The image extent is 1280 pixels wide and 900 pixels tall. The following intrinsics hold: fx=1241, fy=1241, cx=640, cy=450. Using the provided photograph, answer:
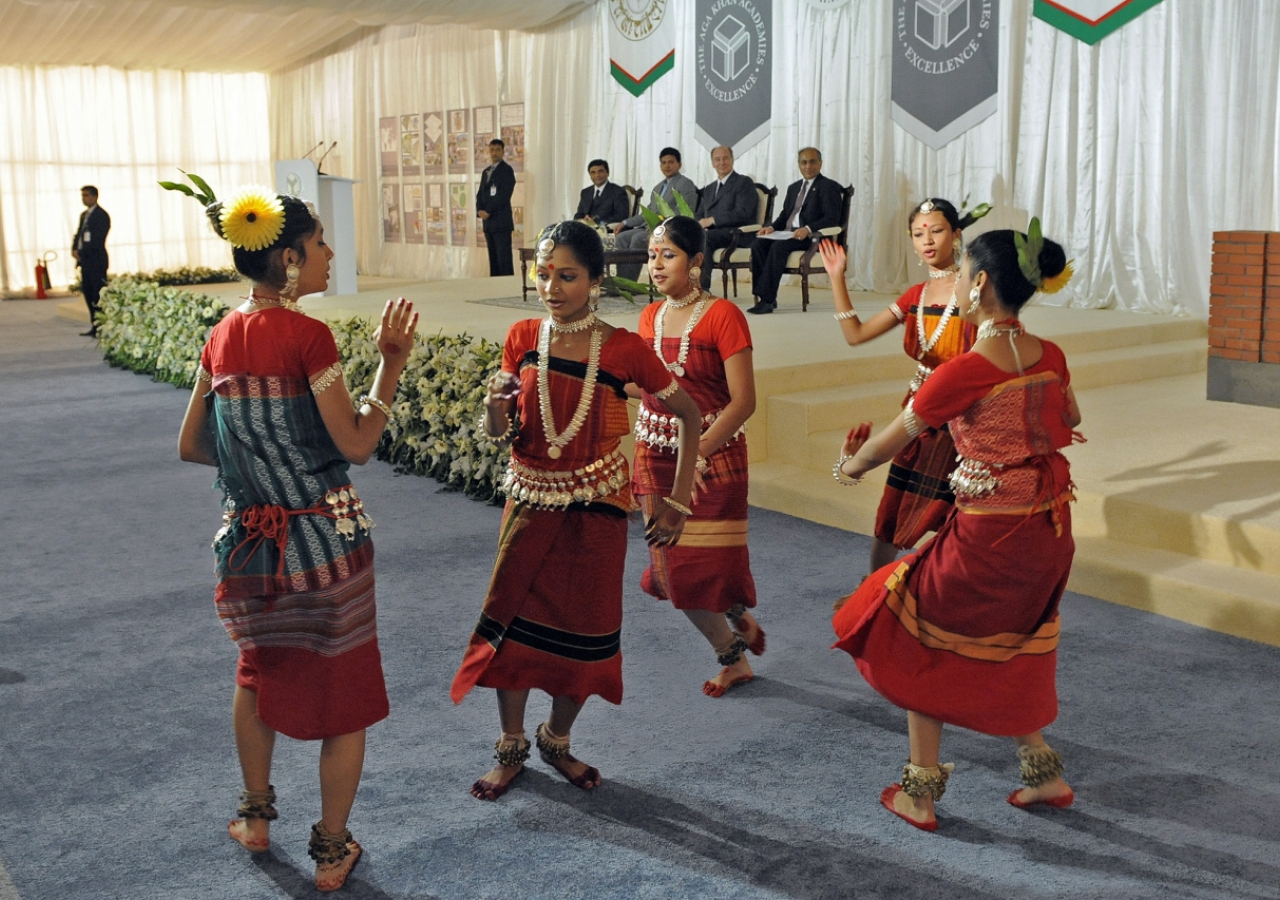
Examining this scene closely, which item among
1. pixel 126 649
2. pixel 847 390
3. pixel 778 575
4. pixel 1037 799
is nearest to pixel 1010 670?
pixel 1037 799

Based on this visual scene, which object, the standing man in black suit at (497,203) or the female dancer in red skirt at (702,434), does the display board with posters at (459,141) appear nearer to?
the standing man in black suit at (497,203)

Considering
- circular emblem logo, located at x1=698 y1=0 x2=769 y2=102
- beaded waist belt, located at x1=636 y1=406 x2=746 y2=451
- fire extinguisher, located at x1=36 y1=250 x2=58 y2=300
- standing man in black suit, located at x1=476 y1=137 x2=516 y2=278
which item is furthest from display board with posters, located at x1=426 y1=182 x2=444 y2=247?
beaded waist belt, located at x1=636 y1=406 x2=746 y2=451

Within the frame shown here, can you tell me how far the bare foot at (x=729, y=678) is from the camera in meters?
3.51

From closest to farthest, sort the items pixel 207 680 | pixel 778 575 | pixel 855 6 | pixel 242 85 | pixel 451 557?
pixel 207 680, pixel 778 575, pixel 451 557, pixel 855 6, pixel 242 85

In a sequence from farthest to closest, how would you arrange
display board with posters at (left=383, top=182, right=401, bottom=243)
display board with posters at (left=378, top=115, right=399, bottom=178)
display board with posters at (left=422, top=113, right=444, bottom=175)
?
display board with posters at (left=383, top=182, right=401, bottom=243) < display board with posters at (left=378, top=115, right=399, bottom=178) < display board with posters at (left=422, top=113, right=444, bottom=175)

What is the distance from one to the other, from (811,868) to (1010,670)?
604 millimetres

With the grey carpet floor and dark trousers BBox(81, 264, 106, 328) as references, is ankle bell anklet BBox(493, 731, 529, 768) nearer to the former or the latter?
the grey carpet floor

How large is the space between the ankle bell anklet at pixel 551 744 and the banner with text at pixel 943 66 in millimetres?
7922

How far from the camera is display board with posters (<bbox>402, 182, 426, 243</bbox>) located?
54.7 feet

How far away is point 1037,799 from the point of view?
9.17 ft

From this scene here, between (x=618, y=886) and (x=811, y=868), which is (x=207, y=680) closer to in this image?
(x=618, y=886)

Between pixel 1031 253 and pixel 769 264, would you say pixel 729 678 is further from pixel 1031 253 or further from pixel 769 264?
pixel 769 264

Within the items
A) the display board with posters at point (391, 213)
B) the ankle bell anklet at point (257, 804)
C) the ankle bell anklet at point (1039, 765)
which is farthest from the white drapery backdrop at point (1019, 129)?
the ankle bell anklet at point (257, 804)

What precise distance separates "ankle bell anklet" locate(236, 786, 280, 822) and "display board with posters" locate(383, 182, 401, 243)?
15252 mm
